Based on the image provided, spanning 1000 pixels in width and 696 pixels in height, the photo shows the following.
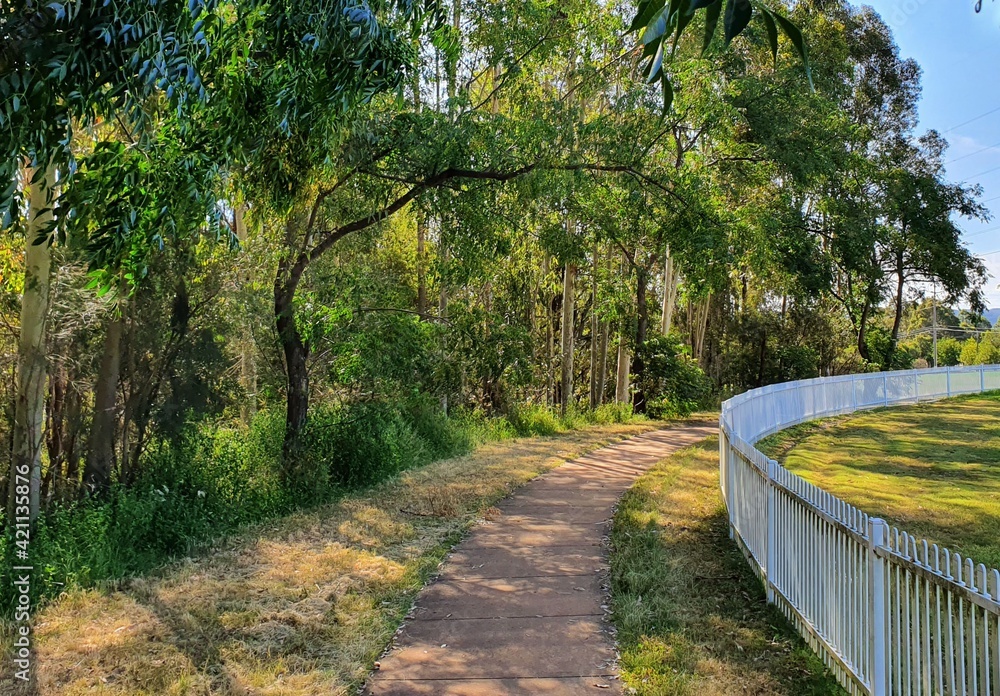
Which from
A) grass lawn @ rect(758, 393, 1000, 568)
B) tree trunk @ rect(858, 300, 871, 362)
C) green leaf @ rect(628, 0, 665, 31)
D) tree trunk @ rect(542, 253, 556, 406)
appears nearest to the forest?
green leaf @ rect(628, 0, 665, 31)

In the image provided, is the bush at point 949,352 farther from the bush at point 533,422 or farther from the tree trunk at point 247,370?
the tree trunk at point 247,370

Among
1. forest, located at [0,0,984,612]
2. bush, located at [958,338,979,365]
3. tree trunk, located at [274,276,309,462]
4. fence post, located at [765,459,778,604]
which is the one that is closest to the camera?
forest, located at [0,0,984,612]

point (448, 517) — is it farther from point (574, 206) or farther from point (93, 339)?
point (574, 206)

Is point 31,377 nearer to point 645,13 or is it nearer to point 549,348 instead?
point 645,13

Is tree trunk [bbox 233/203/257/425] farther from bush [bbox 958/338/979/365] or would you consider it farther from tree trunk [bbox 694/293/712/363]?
bush [bbox 958/338/979/365]

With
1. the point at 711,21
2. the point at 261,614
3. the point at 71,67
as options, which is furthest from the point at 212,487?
the point at 711,21

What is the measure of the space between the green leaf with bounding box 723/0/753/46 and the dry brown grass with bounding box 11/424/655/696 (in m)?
4.31

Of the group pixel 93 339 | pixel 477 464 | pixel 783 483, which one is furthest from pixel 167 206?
pixel 477 464

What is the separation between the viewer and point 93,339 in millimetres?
7758

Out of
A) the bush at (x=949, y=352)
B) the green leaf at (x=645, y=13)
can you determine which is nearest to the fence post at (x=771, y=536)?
the green leaf at (x=645, y=13)

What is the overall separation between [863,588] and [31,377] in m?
7.33

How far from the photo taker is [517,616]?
6.00 m

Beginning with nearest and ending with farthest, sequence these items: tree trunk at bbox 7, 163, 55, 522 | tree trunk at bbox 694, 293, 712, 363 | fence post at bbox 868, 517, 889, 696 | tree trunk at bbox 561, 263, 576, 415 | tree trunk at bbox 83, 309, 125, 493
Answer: fence post at bbox 868, 517, 889, 696 < tree trunk at bbox 7, 163, 55, 522 < tree trunk at bbox 83, 309, 125, 493 < tree trunk at bbox 561, 263, 576, 415 < tree trunk at bbox 694, 293, 712, 363

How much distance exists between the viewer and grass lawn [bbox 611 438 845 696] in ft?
15.6
